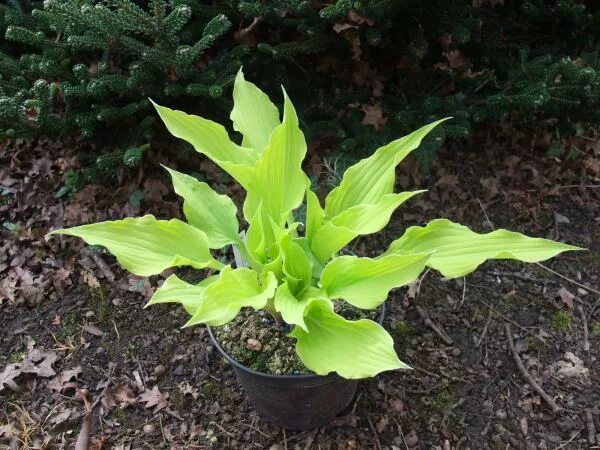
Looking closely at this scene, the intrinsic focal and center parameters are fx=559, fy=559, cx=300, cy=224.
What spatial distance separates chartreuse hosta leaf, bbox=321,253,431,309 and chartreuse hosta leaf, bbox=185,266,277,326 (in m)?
0.19

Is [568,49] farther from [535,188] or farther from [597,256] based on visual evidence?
[597,256]

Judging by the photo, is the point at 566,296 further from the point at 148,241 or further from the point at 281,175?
the point at 148,241

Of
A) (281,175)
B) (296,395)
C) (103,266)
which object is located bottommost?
(103,266)

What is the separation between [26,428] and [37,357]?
294mm

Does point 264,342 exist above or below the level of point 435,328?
above

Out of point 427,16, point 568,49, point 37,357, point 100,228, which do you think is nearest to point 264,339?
point 100,228

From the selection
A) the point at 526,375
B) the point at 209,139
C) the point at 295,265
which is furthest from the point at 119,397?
the point at 526,375

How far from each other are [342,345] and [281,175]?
54 centimetres

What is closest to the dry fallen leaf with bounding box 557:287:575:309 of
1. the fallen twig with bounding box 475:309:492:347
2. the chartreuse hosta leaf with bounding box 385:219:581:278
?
the fallen twig with bounding box 475:309:492:347

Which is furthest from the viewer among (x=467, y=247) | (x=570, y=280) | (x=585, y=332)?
(x=570, y=280)

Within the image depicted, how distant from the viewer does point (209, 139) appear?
Answer: 1719 mm

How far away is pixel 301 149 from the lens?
1.67 meters

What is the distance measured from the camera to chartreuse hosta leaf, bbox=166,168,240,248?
174cm

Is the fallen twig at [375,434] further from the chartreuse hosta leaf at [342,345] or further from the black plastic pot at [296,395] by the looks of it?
the chartreuse hosta leaf at [342,345]
